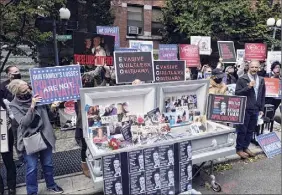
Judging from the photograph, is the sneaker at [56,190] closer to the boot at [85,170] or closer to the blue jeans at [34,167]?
the blue jeans at [34,167]

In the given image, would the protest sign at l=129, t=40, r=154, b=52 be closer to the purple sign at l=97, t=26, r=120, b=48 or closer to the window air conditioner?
the purple sign at l=97, t=26, r=120, b=48

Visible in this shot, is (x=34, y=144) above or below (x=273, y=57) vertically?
below

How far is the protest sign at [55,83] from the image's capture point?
3.76m

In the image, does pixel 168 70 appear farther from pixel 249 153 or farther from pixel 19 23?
pixel 19 23

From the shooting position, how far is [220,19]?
14.6 meters

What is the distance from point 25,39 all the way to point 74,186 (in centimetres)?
451

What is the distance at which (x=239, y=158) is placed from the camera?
5.55 meters

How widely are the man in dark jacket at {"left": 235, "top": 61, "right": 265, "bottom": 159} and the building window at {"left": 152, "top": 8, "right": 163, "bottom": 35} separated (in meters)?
12.5

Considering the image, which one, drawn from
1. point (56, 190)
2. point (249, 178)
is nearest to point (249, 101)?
point (249, 178)

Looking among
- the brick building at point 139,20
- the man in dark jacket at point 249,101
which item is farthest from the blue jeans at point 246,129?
the brick building at point 139,20

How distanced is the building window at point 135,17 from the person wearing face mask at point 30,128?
526 inches

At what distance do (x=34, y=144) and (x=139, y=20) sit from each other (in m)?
14.5

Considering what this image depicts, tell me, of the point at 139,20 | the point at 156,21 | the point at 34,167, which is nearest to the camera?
the point at 34,167

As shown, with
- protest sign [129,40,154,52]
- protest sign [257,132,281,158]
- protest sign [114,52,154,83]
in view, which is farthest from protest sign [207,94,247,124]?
protest sign [129,40,154,52]
